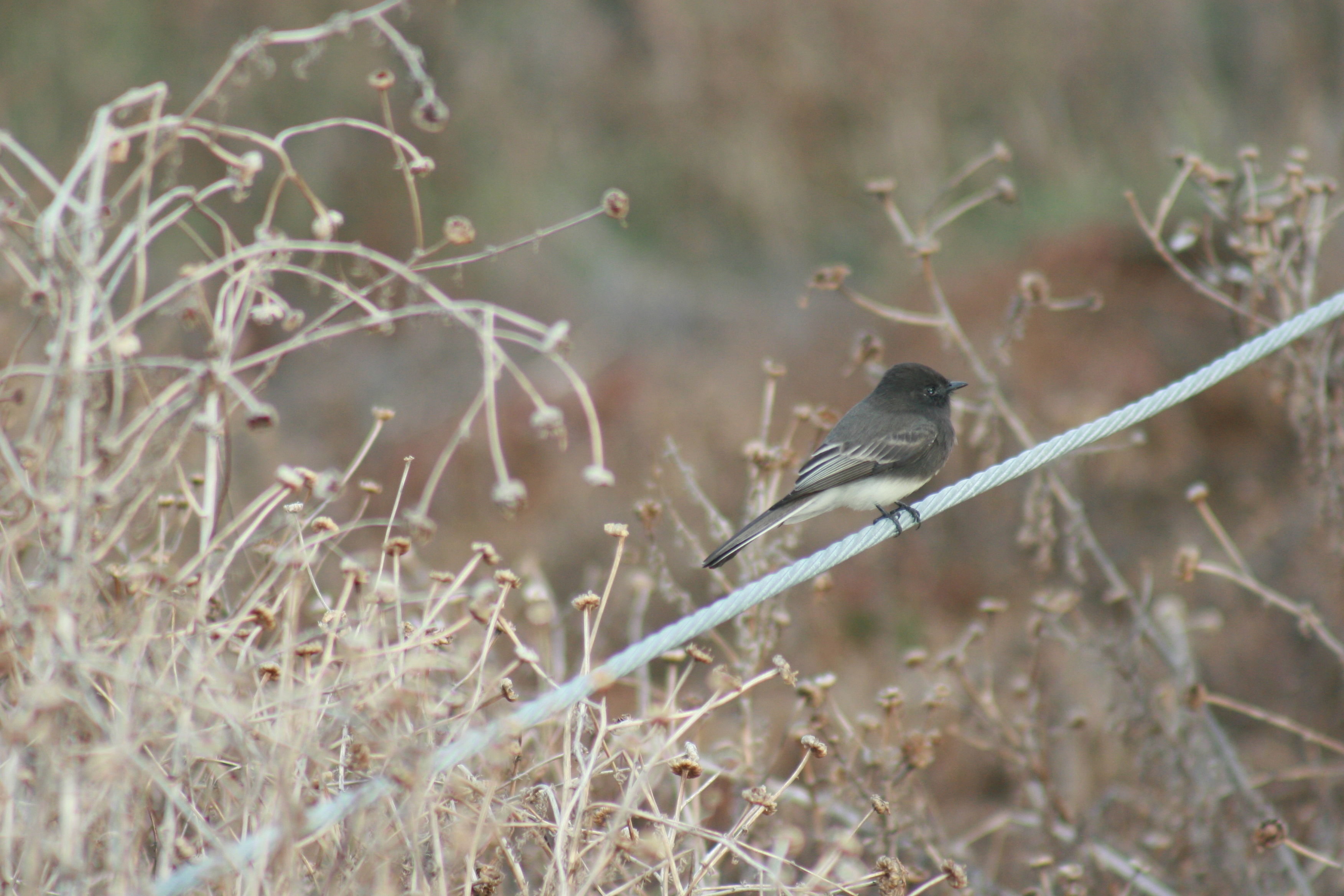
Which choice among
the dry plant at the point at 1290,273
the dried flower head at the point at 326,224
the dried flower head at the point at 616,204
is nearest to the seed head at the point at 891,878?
the dried flower head at the point at 616,204

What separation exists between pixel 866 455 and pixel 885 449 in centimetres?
10

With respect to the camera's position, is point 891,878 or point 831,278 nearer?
point 891,878

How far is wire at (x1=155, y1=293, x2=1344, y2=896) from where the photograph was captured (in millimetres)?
2422

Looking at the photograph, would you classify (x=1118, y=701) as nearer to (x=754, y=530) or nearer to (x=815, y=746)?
(x=754, y=530)

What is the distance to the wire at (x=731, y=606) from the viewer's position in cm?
242

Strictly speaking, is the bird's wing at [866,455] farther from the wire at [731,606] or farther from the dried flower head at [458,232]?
the dried flower head at [458,232]

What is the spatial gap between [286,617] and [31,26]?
581 inches

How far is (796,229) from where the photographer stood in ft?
52.6

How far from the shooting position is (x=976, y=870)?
5.00 m

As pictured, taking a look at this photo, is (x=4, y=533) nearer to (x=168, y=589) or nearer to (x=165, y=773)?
(x=168, y=589)

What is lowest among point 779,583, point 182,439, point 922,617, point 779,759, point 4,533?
point 779,759

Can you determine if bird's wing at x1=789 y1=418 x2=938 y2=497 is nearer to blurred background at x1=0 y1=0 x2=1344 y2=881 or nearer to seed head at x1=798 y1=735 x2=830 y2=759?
seed head at x1=798 y1=735 x2=830 y2=759

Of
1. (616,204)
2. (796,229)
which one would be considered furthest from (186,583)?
(796,229)

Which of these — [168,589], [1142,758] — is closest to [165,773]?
[168,589]
